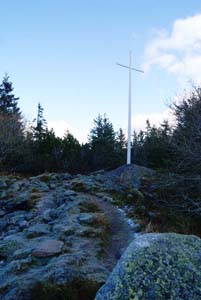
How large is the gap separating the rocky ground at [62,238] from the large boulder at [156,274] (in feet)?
5.34

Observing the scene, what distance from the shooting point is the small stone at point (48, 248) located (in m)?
5.59

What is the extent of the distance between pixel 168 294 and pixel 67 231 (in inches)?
170

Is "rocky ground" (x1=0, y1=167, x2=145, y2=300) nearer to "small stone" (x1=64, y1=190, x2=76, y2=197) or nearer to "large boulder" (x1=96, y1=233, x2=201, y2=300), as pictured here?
"small stone" (x1=64, y1=190, x2=76, y2=197)

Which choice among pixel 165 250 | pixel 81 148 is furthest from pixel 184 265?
pixel 81 148

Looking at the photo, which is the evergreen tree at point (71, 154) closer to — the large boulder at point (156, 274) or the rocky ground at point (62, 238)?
the rocky ground at point (62, 238)

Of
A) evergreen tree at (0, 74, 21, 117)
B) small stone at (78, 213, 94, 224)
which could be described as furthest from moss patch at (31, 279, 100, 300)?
evergreen tree at (0, 74, 21, 117)

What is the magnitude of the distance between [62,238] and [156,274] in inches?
154

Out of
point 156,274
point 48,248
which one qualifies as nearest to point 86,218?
point 48,248

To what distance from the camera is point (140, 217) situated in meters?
8.40

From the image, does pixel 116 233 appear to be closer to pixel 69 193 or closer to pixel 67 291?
pixel 67 291

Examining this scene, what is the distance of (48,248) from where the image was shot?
18.9ft

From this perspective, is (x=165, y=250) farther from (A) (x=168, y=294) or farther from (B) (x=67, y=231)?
(B) (x=67, y=231)

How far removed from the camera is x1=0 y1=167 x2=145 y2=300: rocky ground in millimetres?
4516

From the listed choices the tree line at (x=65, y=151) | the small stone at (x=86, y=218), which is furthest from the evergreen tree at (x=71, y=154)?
the small stone at (x=86, y=218)
